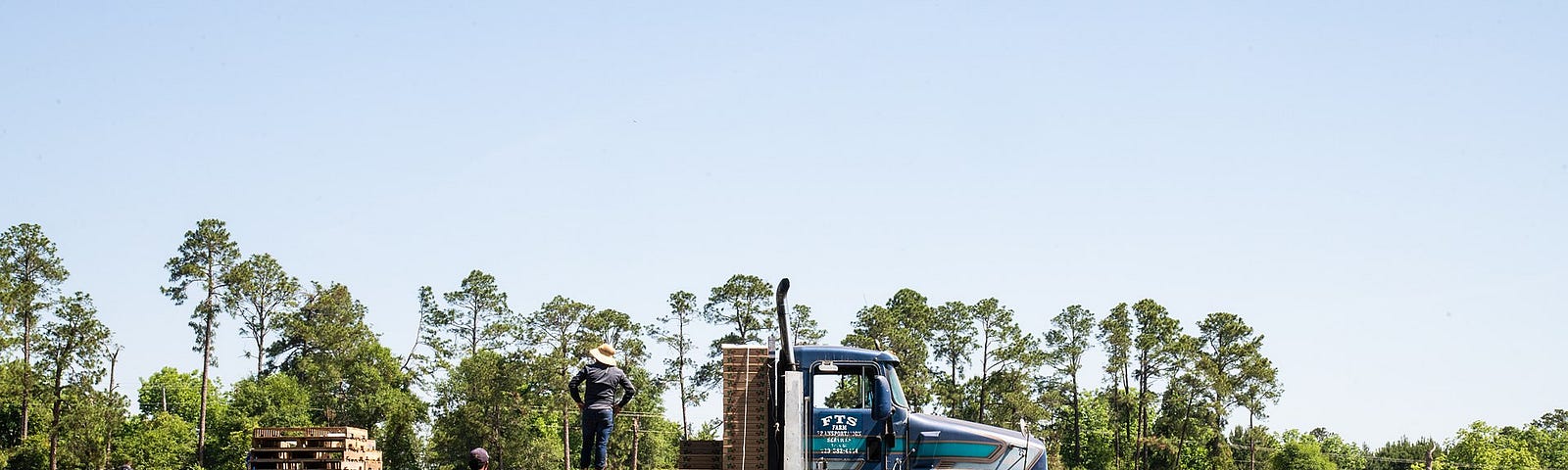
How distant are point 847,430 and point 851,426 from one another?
7 cm

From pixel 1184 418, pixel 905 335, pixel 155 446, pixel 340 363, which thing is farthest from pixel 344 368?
pixel 1184 418

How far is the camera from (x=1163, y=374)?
85188 millimetres

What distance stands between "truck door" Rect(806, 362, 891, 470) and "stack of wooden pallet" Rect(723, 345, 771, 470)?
5.24 ft

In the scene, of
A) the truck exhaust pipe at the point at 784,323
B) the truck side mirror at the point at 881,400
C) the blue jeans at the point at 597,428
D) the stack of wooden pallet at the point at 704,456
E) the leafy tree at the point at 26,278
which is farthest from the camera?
the leafy tree at the point at 26,278

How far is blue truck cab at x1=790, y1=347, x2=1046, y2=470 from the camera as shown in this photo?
57.9 ft

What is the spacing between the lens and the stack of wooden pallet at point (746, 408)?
1588 centimetres

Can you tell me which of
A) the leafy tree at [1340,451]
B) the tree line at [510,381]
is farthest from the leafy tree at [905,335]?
the leafy tree at [1340,451]

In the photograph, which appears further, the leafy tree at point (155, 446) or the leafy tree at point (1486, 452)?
the leafy tree at point (1486, 452)

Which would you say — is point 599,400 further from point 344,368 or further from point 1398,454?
point 1398,454

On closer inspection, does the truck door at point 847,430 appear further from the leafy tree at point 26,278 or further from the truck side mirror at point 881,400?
the leafy tree at point 26,278

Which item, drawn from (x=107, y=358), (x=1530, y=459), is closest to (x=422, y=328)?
(x=107, y=358)

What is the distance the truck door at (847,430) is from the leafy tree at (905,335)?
48877 millimetres

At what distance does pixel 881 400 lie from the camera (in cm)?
1756

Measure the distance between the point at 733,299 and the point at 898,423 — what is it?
54.2 metres
